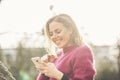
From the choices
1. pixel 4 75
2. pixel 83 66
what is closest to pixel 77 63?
pixel 83 66

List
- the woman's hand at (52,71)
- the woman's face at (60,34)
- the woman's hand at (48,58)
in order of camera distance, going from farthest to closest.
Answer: the woman's hand at (48,58) < the woman's face at (60,34) < the woman's hand at (52,71)

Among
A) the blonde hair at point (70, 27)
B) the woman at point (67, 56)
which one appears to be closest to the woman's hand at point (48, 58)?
the woman at point (67, 56)

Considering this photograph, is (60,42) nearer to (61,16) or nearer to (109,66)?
(61,16)

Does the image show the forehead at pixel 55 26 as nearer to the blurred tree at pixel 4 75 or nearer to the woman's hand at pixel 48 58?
the woman's hand at pixel 48 58

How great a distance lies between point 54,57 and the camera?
12.3 feet

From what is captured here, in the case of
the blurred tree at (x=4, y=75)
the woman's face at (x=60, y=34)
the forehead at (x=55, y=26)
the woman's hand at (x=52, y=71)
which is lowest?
the blurred tree at (x=4, y=75)

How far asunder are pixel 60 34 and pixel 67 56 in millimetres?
212

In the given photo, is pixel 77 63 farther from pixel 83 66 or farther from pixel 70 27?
pixel 70 27

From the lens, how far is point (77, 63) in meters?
3.37

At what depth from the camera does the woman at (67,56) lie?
3.32 metres

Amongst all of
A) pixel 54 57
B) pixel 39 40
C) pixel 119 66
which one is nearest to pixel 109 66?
pixel 119 66

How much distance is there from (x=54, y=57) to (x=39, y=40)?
16.2 meters

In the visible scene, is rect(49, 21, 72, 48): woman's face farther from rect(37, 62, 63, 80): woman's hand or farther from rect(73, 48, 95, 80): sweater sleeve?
rect(37, 62, 63, 80): woman's hand

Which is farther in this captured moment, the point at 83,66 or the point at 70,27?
the point at 70,27
